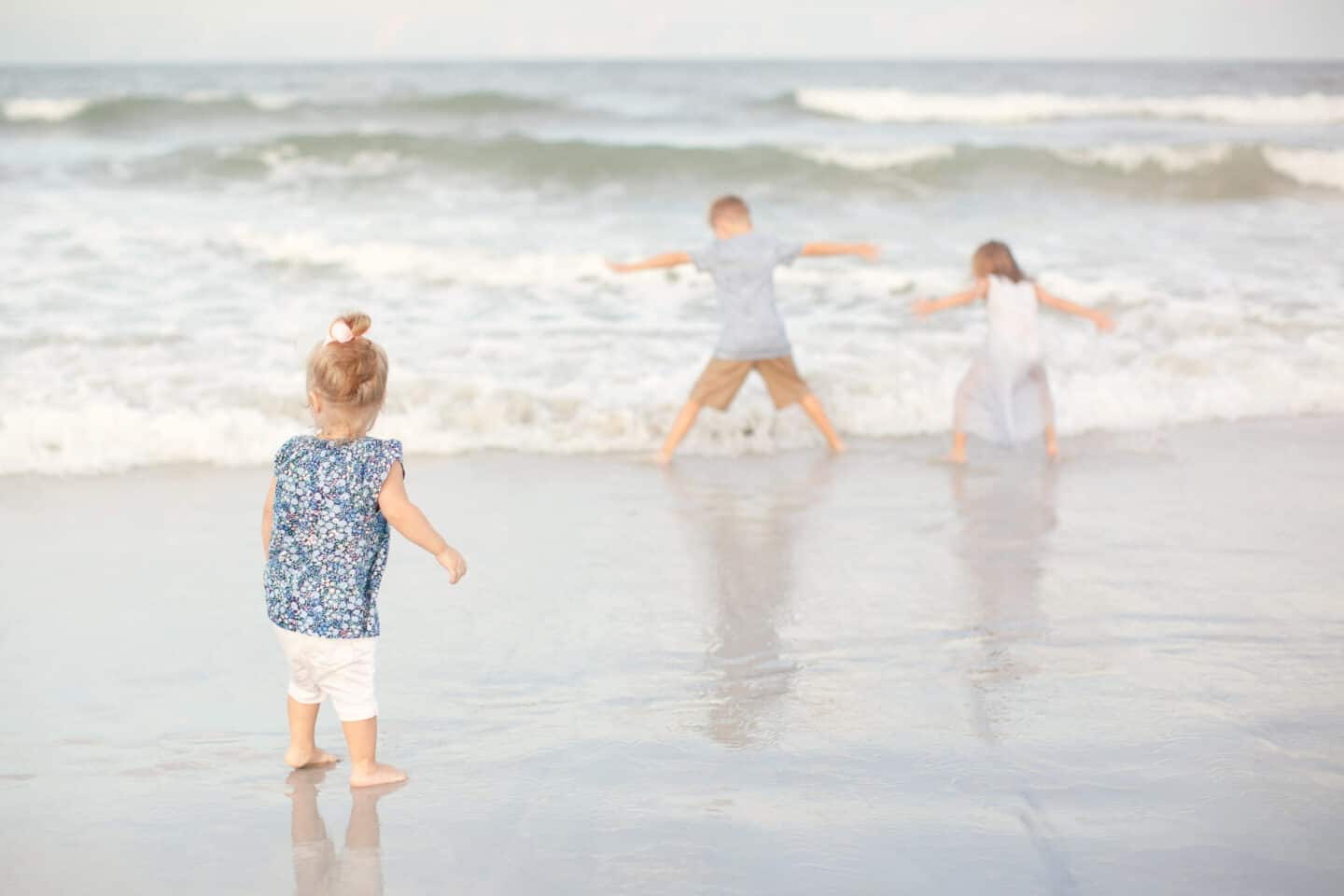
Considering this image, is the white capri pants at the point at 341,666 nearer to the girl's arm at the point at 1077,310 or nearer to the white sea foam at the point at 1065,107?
the girl's arm at the point at 1077,310

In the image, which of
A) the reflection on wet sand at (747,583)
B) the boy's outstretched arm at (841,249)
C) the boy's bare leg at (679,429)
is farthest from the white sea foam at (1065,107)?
the reflection on wet sand at (747,583)

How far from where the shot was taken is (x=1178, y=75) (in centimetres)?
3931

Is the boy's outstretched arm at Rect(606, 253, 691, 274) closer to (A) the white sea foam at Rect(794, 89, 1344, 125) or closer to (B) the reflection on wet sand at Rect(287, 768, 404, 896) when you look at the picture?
(B) the reflection on wet sand at Rect(287, 768, 404, 896)

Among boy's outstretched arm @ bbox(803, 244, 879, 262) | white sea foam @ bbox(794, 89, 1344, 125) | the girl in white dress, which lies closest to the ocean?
white sea foam @ bbox(794, 89, 1344, 125)

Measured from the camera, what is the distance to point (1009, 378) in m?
7.05

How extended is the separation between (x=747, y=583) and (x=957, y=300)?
2.71m

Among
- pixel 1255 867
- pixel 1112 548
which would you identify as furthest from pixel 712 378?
pixel 1255 867

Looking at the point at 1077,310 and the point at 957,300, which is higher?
the point at 957,300

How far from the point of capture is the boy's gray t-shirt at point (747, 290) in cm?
724

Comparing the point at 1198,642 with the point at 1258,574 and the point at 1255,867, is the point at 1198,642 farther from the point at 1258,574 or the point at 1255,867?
the point at 1255,867

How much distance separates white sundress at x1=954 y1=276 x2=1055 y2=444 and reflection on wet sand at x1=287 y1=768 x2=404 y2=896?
4382mm

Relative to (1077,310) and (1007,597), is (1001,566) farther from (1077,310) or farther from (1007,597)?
(1077,310)

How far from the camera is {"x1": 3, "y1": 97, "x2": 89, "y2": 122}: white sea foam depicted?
26812 millimetres

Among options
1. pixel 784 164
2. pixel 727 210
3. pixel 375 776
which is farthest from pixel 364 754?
pixel 784 164
